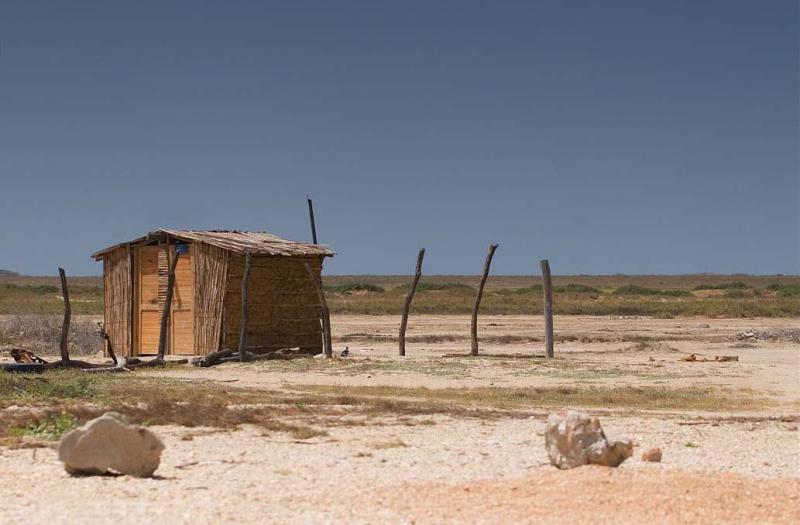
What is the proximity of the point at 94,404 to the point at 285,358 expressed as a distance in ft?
33.1

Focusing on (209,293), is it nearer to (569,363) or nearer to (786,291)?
(569,363)

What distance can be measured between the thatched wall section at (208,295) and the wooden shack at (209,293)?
0.07 feet

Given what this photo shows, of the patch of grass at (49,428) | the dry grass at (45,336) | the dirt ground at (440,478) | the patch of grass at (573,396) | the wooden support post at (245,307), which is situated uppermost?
the wooden support post at (245,307)

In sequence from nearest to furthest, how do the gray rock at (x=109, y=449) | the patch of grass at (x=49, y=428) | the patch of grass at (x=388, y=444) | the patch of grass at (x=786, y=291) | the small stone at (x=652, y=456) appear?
the gray rock at (x=109, y=449)
the small stone at (x=652, y=456)
the patch of grass at (x=388, y=444)
the patch of grass at (x=49, y=428)
the patch of grass at (x=786, y=291)

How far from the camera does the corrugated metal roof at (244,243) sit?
82.9ft

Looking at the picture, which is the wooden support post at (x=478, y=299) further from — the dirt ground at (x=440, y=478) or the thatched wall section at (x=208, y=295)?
the dirt ground at (x=440, y=478)

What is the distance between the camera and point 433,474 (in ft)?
32.7

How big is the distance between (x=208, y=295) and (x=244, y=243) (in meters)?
1.45

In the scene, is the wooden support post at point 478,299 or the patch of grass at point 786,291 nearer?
the wooden support post at point 478,299

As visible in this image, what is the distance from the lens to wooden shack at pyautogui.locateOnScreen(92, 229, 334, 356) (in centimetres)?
2538

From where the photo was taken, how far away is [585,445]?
9797mm

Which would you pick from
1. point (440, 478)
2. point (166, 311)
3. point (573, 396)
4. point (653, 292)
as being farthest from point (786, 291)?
point (440, 478)

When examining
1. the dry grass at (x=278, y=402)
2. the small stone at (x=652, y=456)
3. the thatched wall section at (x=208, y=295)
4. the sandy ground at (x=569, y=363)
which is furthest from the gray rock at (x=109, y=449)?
the thatched wall section at (x=208, y=295)

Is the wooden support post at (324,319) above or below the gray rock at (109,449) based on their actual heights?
above
